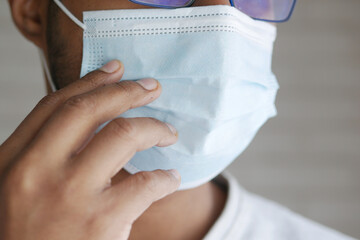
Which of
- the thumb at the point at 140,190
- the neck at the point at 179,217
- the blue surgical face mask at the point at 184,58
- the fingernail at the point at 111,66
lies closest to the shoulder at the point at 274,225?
the neck at the point at 179,217

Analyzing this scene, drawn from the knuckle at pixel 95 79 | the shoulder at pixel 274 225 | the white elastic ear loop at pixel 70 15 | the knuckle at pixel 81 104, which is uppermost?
the white elastic ear loop at pixel 70 15

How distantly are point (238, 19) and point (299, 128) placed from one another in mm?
1741

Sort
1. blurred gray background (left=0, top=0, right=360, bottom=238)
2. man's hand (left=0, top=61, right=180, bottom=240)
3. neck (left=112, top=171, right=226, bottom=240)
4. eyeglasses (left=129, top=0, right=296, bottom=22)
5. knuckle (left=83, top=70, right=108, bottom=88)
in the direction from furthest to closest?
blurred gray background (left=0, top=0, right=360, bottom=238) < neck (left=112, top=171, right=226, bottom=240) < eyeglasses (left=129, top=0, right=296, bottom=22) < knuckle (left=83, top=70, right=108, bottom=88) < man's hand (left=0, top=61, right=180, bottom=240)

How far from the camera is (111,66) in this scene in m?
0.99

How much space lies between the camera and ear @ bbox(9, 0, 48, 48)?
1.31 meters

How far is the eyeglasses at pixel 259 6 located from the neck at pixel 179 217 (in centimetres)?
51

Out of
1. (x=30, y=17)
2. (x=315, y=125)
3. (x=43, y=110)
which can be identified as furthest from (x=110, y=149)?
(x=315, y=125)

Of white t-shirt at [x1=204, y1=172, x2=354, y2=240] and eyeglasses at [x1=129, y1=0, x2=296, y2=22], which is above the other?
eyeglasses at [x1=129, y1=0, x2=296, y2=22]

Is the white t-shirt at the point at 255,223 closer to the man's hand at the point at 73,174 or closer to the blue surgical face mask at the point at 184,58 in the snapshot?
the blue surgical face mask at the point at 184,58

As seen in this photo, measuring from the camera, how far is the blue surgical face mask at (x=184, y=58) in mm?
994

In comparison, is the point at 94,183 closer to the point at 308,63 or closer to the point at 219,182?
the point at 219,182

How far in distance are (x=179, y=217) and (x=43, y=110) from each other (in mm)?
665

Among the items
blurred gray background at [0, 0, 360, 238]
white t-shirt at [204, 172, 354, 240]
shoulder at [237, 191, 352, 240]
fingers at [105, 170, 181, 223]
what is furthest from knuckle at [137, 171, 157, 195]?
blurred gray background at [0, 0, 360, 238]

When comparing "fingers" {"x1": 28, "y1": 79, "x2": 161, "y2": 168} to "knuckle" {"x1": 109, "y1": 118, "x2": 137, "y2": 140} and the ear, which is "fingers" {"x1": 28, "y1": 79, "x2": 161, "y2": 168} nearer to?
"knuckle" {"x1": 109, "y1": 118, "x2": 137, "y2": 140}
